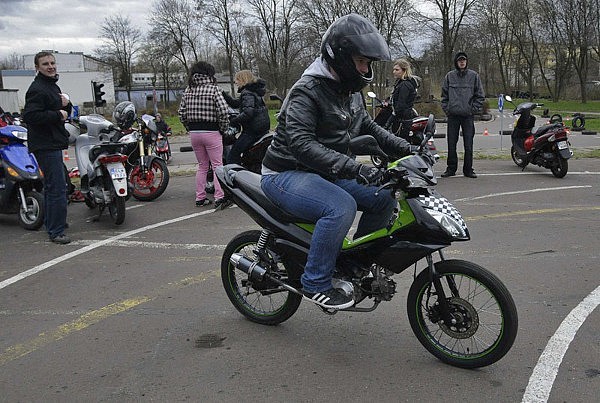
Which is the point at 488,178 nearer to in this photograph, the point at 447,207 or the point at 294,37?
the point at 447,207

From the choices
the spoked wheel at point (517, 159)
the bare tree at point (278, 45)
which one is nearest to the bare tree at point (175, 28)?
the bare tree at point (278, 45)

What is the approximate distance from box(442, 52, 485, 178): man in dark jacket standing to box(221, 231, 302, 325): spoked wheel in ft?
22.1

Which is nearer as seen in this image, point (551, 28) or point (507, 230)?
point (507, 230)

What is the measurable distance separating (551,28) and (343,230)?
57722 millimetres

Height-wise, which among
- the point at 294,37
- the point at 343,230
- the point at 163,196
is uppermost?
the point at 294,37

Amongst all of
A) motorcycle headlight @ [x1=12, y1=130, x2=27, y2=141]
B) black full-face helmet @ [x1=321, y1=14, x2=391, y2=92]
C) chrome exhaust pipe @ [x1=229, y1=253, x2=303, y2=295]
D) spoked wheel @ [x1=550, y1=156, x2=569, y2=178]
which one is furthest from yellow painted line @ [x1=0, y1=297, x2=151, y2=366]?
spoked wheel @ [x1=550, y1=156, x2=569, y2=178]

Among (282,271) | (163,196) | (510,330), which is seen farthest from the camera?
(163,196)

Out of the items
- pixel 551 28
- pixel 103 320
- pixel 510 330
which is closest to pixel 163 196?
pixel 103 320

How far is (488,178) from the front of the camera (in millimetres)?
10180

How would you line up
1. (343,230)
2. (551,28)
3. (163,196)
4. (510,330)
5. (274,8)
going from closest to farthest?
(510,330), (343,230), (163,196), (551,28), (274,8)

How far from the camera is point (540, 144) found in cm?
1034

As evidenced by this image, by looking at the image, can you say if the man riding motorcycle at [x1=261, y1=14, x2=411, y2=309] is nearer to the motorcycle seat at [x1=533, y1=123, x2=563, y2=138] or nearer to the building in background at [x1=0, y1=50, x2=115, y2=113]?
the motorcycle seat at [x1=533, y1=123, x2=563, y2=138]

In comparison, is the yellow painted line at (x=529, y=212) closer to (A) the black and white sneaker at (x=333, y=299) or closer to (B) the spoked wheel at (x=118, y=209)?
(A) the black and white sneaker at (x=333, y=299)

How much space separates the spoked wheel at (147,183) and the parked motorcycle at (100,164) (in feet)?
2.79
